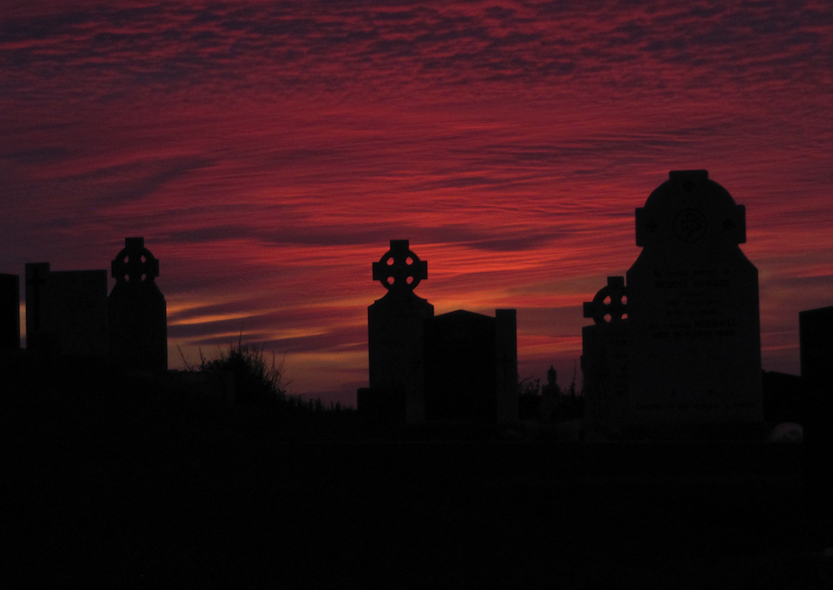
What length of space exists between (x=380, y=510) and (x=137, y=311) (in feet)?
40.7

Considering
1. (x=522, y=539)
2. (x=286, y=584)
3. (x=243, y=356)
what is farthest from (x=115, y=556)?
(x=243, y=356)

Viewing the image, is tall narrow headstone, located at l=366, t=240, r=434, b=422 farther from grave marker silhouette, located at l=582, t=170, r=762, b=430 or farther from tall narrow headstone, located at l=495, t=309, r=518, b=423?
grave marker silhouette, located at l=582, t=170, r=762, b=430

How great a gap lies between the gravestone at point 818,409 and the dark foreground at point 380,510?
238 millimetres

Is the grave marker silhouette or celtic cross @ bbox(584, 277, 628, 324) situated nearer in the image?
the grave marker silhouette

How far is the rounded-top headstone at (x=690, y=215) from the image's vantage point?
11844mm

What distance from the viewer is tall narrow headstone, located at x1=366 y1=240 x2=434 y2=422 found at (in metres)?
18.8

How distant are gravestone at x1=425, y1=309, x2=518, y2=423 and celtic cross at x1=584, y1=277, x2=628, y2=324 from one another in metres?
2.33

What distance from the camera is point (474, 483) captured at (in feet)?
29.6

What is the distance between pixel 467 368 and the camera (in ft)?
50.6

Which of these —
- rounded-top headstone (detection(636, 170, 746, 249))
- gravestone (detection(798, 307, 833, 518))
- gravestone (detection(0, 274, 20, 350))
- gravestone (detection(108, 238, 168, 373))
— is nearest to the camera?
gravestone (detection(798, 307, 833, 518))

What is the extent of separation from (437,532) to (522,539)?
606 mm

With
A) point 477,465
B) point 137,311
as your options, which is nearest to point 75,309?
point 137,311

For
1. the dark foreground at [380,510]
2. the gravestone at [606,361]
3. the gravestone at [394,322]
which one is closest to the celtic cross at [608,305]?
the gravestone at [606,361]

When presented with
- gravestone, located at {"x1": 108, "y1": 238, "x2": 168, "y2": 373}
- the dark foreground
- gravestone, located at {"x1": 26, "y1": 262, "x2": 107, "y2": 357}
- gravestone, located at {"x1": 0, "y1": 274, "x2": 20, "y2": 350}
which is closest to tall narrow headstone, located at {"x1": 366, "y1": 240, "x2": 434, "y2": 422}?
gravestone, located at {"x1": 108, "y1": 238, "x2": 168, "y2": 373}
